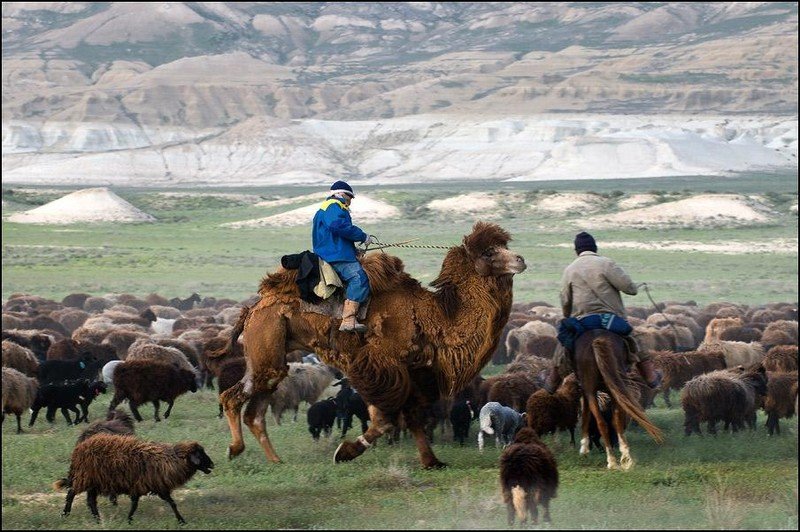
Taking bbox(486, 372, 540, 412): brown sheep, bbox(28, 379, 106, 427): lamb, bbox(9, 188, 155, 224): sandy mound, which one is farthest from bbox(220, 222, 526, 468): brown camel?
bbox(9, 188, 155, 224): sandy mound

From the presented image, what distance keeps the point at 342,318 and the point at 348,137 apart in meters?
123

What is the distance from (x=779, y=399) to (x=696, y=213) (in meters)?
52.7

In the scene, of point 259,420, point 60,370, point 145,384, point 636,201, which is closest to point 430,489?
point 259,420

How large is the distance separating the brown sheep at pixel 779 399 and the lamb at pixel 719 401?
0.21 meters

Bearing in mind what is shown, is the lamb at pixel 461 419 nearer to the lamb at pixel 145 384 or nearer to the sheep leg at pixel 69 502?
the lamb at pixel 145 384

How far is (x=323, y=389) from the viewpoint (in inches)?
650

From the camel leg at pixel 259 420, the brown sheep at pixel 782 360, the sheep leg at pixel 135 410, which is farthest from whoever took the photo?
the brown sheep at pixel 782 360

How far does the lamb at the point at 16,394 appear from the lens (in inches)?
549

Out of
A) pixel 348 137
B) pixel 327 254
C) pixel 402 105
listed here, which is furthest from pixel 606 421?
pixel 402 105

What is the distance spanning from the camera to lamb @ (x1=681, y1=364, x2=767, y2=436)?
1290 centimetres

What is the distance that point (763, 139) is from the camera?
129 meters

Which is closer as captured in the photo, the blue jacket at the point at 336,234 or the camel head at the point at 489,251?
the blue jacket at the point at 336,234

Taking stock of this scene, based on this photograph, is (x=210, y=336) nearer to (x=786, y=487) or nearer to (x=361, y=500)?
(x=361, y=500)

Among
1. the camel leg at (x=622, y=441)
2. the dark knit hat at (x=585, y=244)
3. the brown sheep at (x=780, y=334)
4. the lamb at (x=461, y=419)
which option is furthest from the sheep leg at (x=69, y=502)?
the brown sheep at (x=780, y=334)
